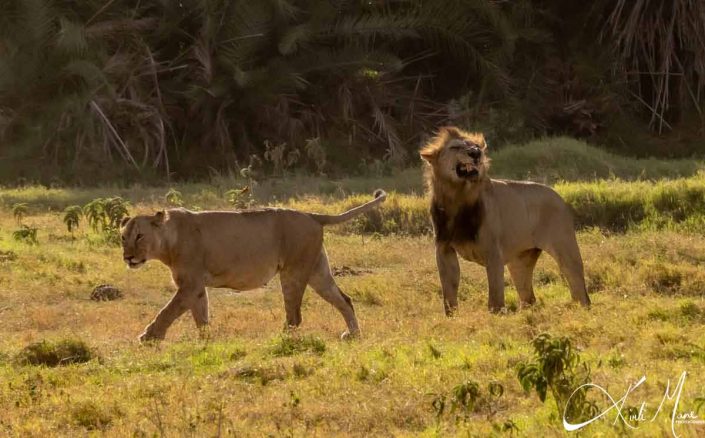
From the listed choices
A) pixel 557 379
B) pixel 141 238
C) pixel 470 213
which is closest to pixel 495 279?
pixel 470 213

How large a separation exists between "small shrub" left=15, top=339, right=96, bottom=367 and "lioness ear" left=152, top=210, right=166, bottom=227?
4.64 ft

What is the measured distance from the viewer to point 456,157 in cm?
1047

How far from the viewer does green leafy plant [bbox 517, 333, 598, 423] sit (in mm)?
6508

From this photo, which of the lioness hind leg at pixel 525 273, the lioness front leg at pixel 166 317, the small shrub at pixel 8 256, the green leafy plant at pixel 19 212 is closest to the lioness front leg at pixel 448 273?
the lioness hind leg at pixel 525 273

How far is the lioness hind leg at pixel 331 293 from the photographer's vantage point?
1054cm

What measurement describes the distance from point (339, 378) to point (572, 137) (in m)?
18.6

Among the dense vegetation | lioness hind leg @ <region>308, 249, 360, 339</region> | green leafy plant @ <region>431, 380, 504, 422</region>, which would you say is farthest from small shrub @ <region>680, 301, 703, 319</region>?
the dense vegetation

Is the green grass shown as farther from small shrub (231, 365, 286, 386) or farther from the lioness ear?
small shrub (231, 365, 286, 386)

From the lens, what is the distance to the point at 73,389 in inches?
318

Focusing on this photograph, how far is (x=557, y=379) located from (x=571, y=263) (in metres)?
4.64

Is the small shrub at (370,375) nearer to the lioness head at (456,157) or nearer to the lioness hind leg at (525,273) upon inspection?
the lioness head at (456,157)

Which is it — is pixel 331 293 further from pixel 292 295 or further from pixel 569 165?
pixel 569 165

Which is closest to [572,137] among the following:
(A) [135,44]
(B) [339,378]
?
(A) [135,44]

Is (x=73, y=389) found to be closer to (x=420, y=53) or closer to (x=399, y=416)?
(x=399, y=416)
